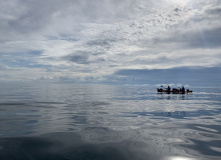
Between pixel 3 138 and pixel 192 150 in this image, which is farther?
pixel 3 138

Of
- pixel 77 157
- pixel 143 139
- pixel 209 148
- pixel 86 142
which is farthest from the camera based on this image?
pixel 143 139

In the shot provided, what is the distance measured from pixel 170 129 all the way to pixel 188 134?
149 centimetres

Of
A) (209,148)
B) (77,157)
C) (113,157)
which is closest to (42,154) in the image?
(77,157)

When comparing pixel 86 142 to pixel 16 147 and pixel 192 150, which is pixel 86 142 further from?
pixel 192 150

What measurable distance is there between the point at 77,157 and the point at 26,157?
2.36 metres

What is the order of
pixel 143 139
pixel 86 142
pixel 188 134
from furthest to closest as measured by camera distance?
pixel 188 134
pixel 143 139
pixel 86 142

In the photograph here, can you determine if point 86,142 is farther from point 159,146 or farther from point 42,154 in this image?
point 159,146

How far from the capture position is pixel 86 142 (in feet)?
30.7

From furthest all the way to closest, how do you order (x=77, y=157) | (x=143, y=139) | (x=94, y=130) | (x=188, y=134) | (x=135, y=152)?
(x=94, y=130) → (x=188, y=134) → (x=143, y=139) → (x=135, y=152) → (x=77, y=157)

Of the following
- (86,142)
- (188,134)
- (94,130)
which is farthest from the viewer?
(94,130)

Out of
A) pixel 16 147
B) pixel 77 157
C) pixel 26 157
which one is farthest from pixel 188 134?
pixel 16 147

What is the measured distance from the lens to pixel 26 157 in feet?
23.9

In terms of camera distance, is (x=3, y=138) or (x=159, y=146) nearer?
(x=159, y=146)

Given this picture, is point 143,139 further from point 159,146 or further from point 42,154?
point 42,154
